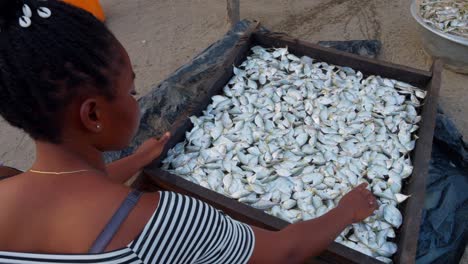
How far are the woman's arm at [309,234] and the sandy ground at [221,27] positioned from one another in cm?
215

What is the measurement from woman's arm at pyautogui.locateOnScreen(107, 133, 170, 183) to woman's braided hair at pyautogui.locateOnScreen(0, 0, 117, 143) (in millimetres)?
804

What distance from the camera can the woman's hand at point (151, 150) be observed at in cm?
181

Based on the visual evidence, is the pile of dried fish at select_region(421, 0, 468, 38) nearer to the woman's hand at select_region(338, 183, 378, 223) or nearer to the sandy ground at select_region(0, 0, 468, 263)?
the sandy ground at select_region(0, 0, 468, 263)

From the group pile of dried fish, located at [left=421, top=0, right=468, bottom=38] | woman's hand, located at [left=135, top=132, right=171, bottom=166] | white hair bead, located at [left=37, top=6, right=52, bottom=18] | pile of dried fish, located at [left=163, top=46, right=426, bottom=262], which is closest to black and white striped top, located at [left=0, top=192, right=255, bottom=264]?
white hair bead, located at [left=37, top=6, right=52, bottom=18]

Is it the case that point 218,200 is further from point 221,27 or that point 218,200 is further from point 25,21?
point 221,27

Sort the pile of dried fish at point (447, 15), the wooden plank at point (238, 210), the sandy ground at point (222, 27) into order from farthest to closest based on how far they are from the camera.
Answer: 1. the sandy ground at point (222, 27)
2. the pile of dried fish at point (447, 15)
3. the wooden plank at point (238, 210)

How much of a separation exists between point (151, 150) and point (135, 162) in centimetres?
11

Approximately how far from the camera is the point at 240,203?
65.2 inches

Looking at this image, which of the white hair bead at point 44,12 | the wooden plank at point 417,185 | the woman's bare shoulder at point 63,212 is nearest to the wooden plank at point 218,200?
the wooden plank at point 417,185

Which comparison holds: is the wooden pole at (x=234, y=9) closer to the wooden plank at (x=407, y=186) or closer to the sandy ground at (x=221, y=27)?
the sandy ground at (x=221, y=27)

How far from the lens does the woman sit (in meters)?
0.84

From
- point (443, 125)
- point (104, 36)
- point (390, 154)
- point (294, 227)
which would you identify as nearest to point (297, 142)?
point (390, 154)

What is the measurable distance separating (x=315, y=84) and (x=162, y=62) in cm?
203

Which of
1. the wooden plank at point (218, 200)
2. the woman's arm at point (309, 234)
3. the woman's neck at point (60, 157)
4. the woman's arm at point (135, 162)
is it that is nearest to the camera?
the woman's neck at point (60, 157)
